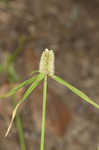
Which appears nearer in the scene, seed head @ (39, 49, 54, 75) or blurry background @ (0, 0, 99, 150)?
seed head @ (39, 49, 54, 75)

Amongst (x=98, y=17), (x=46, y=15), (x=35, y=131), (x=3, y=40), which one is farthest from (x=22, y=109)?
(x=98, y=17)

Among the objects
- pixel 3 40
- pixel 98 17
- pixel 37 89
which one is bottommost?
pixel 37 89

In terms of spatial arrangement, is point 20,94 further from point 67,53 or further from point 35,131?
point 67,53

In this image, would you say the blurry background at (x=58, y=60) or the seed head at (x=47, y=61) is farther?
the blurry background at (x=58, y=60)

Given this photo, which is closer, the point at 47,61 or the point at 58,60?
the point at 47,61
